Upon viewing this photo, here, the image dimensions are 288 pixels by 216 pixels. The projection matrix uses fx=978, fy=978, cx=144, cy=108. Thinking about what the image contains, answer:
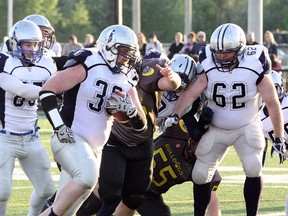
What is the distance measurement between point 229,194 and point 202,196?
6.56 ft

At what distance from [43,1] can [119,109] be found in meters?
40.7

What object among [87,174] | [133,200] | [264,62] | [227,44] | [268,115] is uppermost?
[227,44]

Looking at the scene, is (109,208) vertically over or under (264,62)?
under

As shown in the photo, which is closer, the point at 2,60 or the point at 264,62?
the point at 2,60

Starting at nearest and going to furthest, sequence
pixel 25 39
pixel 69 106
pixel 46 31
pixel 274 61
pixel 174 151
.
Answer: pixel 69 106
pixel 25 39
pixel 174 151
pixel 46 31
pixel 274 61

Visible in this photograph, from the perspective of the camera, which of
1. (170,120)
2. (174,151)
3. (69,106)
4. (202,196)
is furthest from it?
(174,151)

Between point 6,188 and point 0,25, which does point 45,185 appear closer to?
point 6,188

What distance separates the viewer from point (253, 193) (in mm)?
7539

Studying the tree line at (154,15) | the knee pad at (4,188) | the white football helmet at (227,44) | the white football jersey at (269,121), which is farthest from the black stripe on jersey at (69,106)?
the tree line at (154,15)

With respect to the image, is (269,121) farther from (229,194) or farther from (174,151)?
(229,194)

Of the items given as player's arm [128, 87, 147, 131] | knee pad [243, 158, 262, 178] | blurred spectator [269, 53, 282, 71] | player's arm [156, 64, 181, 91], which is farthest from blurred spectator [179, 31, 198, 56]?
player's arm [128, 87, 147, 131]

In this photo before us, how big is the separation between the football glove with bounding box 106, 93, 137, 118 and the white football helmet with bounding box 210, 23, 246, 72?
1.26m

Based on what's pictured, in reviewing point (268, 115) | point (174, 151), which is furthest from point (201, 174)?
point (268, 115)

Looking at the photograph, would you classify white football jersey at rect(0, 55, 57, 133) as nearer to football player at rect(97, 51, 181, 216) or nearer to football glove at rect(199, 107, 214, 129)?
football player at rect(97, 51, 181, 216)
